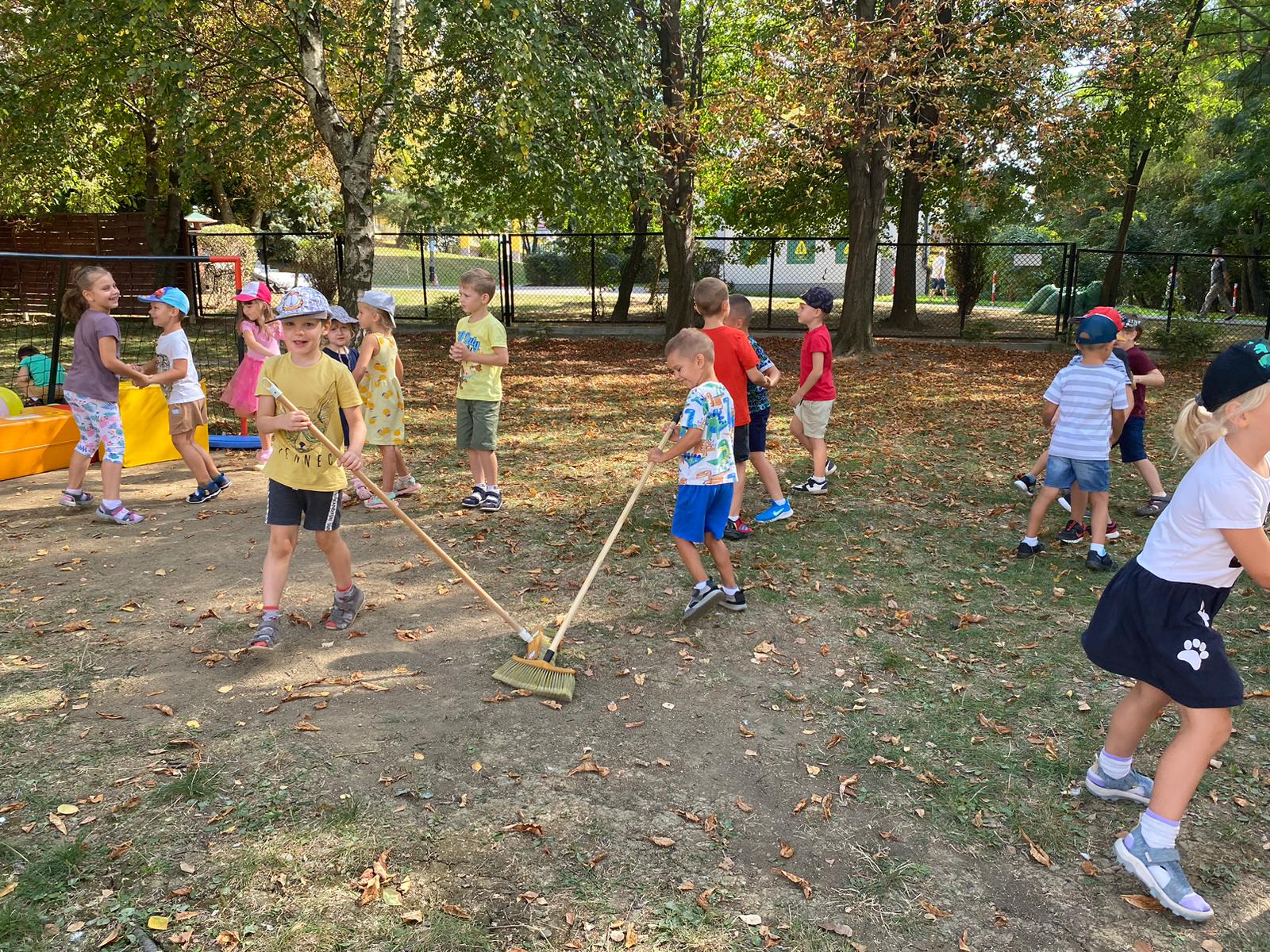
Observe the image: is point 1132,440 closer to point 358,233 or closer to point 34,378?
point 358,233

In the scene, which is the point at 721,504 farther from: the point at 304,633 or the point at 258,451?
the point at 258,451

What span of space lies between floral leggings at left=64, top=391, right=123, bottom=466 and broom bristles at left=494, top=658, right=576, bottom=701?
4.13 m

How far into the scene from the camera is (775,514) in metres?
7.04

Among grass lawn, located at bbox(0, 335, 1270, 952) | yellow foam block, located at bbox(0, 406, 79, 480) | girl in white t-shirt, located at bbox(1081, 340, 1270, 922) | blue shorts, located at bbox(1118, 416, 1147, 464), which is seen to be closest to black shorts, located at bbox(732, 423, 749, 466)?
grass lawn, located at bbox(0, 335, 1270, 952)

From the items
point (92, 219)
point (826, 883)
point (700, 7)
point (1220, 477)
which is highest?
point (700, 7)

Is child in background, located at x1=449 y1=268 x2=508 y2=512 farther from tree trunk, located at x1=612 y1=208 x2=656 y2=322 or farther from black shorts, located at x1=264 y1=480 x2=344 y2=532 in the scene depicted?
tree trunk, located at x1=612 y1=208 x2=656 y2=322

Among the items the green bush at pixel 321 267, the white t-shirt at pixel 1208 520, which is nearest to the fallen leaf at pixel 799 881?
the white t-shirt at pixel 1208 520

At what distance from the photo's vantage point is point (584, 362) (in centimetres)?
1609

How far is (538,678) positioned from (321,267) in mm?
20659

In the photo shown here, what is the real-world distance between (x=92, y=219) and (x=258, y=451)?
799 inches

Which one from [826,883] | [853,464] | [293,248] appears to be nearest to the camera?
[826,883]

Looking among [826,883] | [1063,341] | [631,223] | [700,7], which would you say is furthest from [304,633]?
[631,223]

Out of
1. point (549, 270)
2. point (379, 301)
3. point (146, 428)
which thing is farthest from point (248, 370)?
point (549, 270)

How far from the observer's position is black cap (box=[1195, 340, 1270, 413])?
2.79 metres
